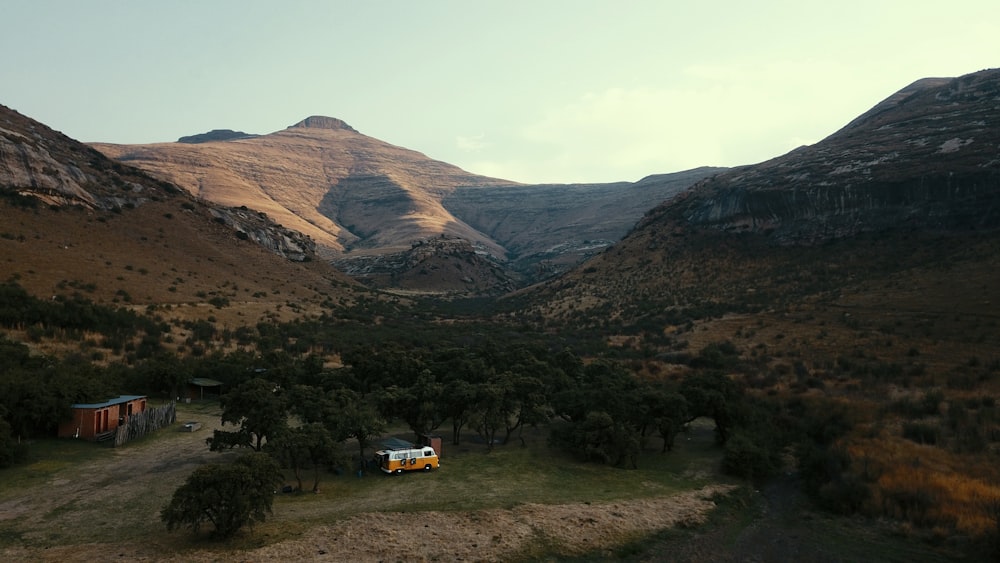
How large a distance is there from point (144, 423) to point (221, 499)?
1568 cm

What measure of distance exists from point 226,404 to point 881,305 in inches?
2264

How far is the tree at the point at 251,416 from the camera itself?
24062 millimetres

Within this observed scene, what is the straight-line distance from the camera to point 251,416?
82.4 feet

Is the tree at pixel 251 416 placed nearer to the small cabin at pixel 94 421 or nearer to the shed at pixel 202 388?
the small cabin at pixel 94 421

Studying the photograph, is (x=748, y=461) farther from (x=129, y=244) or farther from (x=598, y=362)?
(x=129, y=244)

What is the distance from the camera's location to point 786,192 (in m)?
88.2

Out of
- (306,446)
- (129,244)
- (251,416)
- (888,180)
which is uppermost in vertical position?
(888,180)

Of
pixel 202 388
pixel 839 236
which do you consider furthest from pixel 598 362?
pixel 839 236

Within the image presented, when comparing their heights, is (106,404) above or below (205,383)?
above

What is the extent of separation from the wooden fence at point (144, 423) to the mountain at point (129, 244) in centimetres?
2727

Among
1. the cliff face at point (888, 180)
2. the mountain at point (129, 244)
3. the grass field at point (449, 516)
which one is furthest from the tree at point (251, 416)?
the cliff face at point (888, 180)

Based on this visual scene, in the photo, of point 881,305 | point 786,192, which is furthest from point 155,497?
point 786,192

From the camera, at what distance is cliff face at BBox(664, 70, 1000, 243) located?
231ft

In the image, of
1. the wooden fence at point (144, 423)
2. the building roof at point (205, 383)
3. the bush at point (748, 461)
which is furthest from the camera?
the building roof at point (205, 383)
